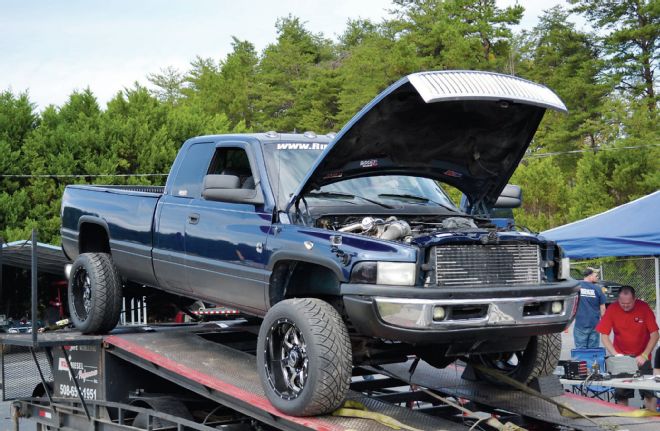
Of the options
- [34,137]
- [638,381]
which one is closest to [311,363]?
[638,381]

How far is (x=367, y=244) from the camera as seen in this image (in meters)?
5.27

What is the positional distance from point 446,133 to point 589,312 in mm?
8583

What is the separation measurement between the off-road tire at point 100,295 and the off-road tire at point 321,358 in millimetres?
2860

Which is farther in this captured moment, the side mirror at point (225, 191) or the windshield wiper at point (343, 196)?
the windshield wiper at point (343, 196)

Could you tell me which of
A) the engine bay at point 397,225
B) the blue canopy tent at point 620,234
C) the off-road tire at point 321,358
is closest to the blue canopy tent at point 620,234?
the blue canopy tent at point 620,234

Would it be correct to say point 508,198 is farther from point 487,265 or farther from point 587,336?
point 587,336

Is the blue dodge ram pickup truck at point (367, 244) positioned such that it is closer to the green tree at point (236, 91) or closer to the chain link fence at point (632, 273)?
the chain link fence at point (632, 273)

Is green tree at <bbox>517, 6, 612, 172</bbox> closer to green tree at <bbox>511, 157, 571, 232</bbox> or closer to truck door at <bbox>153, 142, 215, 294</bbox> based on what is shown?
green tree at <bbox>511, 157, 571, 232</bbox>

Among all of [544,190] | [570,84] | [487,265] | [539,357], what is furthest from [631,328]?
[570,84]

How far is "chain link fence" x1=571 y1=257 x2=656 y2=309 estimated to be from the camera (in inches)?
983

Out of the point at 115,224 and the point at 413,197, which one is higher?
the point at 413,197

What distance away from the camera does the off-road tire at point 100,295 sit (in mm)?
7691

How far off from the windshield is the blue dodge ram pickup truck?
1cm

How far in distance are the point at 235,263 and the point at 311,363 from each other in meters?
1.36
